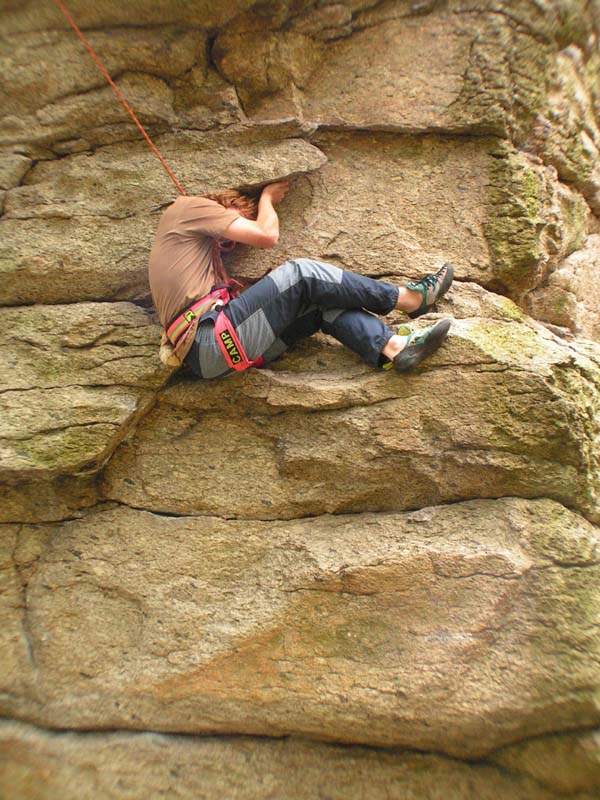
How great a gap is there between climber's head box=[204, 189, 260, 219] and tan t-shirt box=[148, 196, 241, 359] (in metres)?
0.14

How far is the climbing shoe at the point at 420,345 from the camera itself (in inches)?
118

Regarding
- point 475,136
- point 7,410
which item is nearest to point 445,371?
point 475,136

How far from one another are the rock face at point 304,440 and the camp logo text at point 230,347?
32 cm

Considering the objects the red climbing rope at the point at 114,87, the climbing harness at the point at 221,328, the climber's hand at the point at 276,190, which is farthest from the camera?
the climber's hand at the point at 276,190

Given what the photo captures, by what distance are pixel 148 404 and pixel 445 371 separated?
180 cm

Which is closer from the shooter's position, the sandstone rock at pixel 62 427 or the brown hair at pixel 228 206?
the sandstone rock at pixel 62 427

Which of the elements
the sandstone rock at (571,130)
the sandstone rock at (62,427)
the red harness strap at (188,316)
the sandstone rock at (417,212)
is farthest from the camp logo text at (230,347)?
the sandstone rock at (571,130)

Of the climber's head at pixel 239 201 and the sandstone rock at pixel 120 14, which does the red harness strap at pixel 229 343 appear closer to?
the climber's head at pixel 239 201

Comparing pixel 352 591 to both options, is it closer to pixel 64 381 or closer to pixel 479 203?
pixel 64 381

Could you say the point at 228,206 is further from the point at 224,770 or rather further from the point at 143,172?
the point at 224,770

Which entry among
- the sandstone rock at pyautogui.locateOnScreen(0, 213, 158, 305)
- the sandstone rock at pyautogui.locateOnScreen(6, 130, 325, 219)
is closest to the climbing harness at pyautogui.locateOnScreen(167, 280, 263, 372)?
A: the sandstone rock at pyautogui.locateOnScreen(0, 213, 158, 305)

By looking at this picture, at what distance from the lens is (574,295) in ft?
13.1

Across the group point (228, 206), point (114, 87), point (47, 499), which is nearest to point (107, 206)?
point (114, 87)

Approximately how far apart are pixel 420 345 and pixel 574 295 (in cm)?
177
